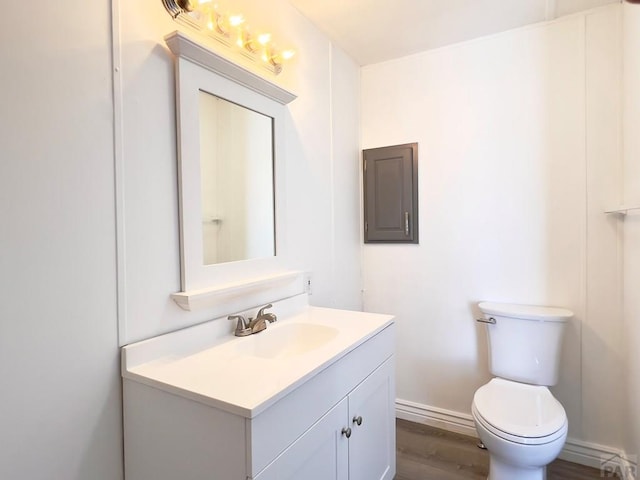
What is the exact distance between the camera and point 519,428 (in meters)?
1.48

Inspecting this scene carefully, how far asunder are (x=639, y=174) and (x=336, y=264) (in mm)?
1469

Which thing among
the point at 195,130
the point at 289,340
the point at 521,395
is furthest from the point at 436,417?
the point at 195,130

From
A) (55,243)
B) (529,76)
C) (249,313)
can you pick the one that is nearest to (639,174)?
(529,76)

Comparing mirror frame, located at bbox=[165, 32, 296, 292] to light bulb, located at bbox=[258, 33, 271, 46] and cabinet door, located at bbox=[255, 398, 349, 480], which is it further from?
cabinet door, located at bbox=[255, 398, 349, 480]

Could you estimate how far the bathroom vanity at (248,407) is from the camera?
2.86 feet

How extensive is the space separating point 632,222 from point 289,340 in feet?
5.34

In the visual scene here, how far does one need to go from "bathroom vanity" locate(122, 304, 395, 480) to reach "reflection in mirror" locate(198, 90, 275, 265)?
324 mm

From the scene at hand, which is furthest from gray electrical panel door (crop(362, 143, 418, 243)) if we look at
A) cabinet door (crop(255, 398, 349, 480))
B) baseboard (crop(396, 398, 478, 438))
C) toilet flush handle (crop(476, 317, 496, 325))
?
cabinet door (crop(255, 398, 349, 480))

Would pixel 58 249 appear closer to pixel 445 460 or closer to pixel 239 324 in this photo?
pixel 239 324

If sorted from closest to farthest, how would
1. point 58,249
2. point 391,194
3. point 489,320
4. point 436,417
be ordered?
1. point 58,249
2. point 489,320
3. point 436,417
4. point 391,194

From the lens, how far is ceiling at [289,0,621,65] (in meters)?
1.78

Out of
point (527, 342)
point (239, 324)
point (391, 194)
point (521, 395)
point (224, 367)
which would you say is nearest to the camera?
point (224, 367)

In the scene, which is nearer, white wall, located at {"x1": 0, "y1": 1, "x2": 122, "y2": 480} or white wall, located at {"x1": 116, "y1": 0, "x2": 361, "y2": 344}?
white wall, located at {"x1": 0, "y1": 1, "x2": 122, "y2": 480}

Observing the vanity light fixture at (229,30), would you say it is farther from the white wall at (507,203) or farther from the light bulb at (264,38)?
the white wall at (507,203)
